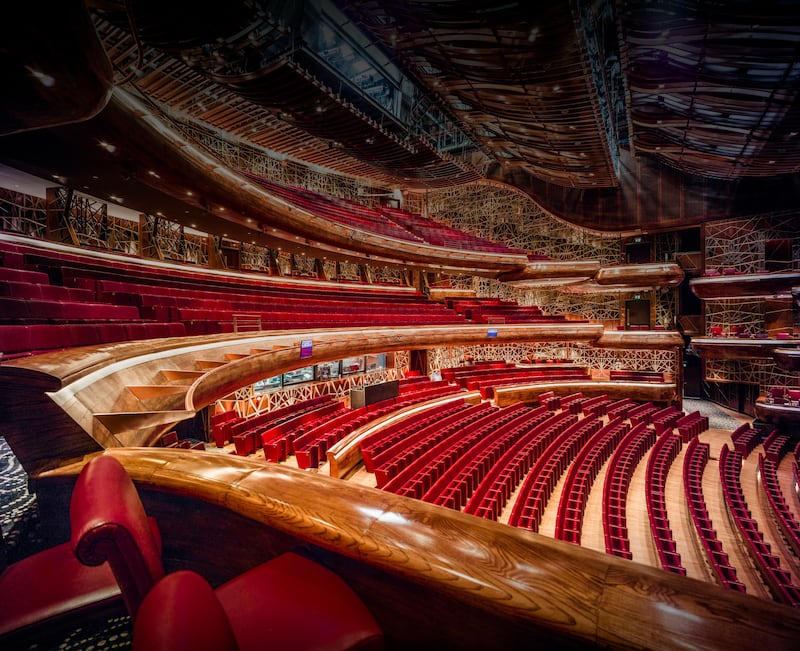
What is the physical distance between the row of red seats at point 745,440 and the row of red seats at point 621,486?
6.38 feet

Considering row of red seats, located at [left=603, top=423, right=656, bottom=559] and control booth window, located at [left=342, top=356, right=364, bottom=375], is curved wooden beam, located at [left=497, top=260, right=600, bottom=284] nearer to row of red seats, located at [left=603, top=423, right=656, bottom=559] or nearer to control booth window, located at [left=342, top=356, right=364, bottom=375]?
row of red seats, located at [left=603, top=423, right=656, bottom=559]

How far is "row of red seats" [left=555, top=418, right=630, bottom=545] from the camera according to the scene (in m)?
5.07

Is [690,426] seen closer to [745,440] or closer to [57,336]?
[745,440]

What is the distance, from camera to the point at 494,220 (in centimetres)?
1984

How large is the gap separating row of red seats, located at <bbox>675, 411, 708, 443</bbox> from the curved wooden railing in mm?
12324

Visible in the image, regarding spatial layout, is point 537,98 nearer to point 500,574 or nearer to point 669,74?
point 669,74

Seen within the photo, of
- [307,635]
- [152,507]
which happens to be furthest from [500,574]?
[152,507]

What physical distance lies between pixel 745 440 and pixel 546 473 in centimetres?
719

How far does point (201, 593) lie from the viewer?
27.5 inches

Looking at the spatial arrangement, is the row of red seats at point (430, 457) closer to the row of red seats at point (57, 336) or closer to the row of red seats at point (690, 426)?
the row of red seats at point (57, 336)

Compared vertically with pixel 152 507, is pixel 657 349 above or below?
below

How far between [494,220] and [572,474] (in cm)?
1589

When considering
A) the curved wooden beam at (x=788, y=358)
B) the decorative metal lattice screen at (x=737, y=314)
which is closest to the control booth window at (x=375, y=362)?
the curved wooden beam at (x=788, y=358)

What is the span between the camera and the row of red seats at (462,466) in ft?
17.6
